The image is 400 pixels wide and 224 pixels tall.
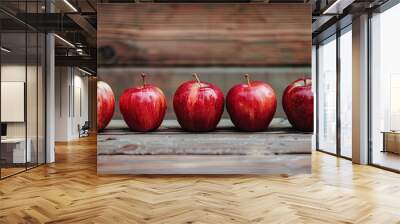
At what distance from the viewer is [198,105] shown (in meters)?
5.97

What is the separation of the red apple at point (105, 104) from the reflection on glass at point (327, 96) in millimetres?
5565

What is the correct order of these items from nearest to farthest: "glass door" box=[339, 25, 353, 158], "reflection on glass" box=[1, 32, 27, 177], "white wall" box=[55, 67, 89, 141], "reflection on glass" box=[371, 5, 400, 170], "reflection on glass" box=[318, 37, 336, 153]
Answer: "reflection on glass" box=[1, 32, 27, 177] → "reflection on glass" box=[371, 5, 400, 170] → "glass door" box=[339, 25, 353, 158] → "reflection on glass" box=[318, 37, 336, 153] → "white wall" box=[55, 67, 89, 141]

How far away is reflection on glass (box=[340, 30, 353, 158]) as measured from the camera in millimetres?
8211

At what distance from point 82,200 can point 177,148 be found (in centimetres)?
198

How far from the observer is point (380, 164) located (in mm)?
7113

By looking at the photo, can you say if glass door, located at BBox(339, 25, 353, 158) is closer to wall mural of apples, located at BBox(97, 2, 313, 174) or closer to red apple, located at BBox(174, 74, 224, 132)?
wall mural of apples, located at BBox(97, 2, 313, 174)

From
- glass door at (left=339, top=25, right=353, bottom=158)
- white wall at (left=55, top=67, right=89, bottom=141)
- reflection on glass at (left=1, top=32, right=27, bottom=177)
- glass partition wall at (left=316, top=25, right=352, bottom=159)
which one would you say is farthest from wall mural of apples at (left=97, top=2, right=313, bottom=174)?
white wall at (left=55, top=67, right=89, bottom=141)

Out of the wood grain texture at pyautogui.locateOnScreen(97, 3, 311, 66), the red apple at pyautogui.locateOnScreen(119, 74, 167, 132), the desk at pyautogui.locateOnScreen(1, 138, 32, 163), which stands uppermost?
the wood grain texture at pyautogui.locateOnScreen(97, 3, 311, 66)

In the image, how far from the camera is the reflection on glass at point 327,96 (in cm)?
925

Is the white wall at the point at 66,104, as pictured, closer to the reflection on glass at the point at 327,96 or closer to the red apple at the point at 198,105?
the reflection on glass at the point at 327,96

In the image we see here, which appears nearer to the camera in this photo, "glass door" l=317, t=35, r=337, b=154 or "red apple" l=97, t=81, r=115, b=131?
"red apple" l=97, t=81, r=115, b=131

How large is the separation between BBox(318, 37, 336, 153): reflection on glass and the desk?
671 centimetres

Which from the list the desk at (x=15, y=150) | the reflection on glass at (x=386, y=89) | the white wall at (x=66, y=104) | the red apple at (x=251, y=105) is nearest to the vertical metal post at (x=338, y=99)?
the reflection on glass at (x=386, y=89)

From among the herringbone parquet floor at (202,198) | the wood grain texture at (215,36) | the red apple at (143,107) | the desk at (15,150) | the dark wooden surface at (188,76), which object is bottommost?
the herringbone parquet floor at (202,198)
